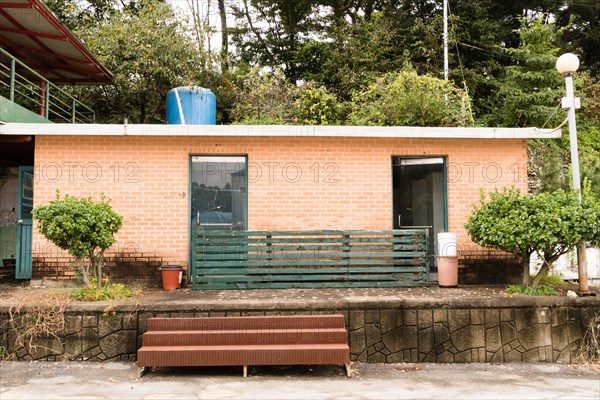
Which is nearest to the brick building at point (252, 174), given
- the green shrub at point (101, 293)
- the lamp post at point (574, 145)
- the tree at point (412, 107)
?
the lamp post at point (574, 145)

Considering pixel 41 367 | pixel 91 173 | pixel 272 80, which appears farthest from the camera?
pixel 272 80

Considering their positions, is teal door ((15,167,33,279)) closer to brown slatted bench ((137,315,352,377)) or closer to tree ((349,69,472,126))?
brown slatted bench ((137,315,352,377))

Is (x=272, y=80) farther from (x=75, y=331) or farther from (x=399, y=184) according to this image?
(x=75, y=331)

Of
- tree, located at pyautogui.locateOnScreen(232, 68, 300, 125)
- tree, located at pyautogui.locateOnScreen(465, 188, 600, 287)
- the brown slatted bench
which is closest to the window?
the brown slatted bench

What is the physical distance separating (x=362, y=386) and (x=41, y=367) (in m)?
3.99

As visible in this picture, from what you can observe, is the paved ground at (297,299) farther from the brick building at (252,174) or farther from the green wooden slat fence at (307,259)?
the brick building at (252,174)

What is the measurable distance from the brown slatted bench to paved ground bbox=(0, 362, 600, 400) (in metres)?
0.23

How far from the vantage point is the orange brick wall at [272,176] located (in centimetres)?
855

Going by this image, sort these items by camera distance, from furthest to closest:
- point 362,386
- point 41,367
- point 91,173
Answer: point 91,173 → point 41,367 → point 362,386

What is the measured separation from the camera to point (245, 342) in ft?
20.3

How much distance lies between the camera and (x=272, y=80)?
15.8 metres

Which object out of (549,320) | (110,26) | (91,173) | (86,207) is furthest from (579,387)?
(110,26)

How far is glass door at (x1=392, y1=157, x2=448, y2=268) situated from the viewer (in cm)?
913

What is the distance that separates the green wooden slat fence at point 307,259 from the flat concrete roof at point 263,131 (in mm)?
1598
